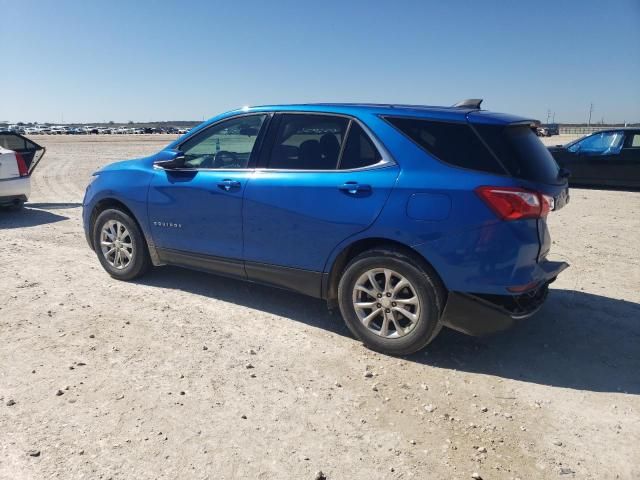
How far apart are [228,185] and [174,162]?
72 centimetres

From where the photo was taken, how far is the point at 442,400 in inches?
131

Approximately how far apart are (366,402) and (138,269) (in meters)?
3.15

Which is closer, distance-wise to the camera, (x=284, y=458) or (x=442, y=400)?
(x=284, y=458)

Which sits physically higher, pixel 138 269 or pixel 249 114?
pixel 249 114

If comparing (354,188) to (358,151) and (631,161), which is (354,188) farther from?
(631,161)

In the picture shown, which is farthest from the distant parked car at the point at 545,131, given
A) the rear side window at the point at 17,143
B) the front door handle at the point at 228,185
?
the rear side window at the point at 17,143

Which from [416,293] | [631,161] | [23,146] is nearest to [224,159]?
[416,293]

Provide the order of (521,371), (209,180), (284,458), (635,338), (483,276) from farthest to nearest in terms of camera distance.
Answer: (209,180) → (635,338) → (521,371) → (483,276) → (284,458)

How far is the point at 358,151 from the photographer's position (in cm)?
398

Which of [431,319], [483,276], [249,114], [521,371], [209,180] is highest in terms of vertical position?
[249,114]

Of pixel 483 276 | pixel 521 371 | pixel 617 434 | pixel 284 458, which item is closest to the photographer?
pixel 284 458

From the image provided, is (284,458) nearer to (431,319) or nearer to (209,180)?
(431,319)

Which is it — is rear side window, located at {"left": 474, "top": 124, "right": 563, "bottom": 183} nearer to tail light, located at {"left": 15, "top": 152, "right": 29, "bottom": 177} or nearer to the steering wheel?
the steering wheel

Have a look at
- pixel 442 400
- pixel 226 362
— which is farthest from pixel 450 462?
pixel 226 362
